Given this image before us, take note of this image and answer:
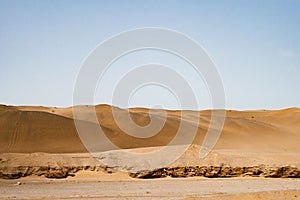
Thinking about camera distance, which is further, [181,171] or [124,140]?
[124,140]

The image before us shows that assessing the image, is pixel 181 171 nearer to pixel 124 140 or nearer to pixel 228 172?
pixel 228 172

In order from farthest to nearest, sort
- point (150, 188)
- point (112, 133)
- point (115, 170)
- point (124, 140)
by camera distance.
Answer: point (112, 133), point (124, 140), point (115, 170), point (150, 188)

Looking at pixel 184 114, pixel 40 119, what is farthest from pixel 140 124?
pixel 184 114

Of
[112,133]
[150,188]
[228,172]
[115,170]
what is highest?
[112,133]

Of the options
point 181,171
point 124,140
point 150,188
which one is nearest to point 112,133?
point 124,140

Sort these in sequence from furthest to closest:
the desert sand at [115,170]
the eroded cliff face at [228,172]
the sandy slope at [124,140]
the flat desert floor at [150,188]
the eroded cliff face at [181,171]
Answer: the sandy slope at [124,140] < the eroded cliff face at [228,172] < the eroded cliff face at [181,171] < the desert sand at [115,170] < the flat desert floor at [150,188]

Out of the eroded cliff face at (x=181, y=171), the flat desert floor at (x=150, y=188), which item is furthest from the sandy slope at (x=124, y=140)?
the flat desert floor at (x=150, y=188)

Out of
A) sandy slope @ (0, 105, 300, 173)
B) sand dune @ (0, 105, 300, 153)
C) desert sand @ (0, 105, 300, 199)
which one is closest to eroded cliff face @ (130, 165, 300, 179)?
desert sand @ (0, 105, 300, 199)

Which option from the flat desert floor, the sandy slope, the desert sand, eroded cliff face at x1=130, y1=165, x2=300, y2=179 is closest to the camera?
the flat desert floor

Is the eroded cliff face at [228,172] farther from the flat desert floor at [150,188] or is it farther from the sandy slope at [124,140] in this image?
the flat desert floor at [150,188]

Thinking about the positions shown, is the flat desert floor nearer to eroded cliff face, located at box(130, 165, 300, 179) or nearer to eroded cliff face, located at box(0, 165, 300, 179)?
eroded cliff face, located at box(0, 165, 300, 179)

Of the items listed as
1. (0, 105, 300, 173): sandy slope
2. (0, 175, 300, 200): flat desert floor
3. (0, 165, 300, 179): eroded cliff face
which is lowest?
(0, 175, 300, 200): flat desert floor

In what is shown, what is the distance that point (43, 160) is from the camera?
2481cm

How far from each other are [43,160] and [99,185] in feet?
15.3
